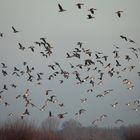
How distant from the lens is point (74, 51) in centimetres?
2262

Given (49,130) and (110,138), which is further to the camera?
(110,138)

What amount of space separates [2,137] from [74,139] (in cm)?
798

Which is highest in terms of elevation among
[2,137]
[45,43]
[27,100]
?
[45,43]

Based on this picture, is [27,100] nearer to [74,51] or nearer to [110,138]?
[74,51]

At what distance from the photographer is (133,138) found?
2580 cm

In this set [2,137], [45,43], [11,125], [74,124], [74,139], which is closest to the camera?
[2,137]

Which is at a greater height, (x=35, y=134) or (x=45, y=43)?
(x=45, y=43)

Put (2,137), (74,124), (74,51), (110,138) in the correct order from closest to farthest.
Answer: (2,137) → (74,51) → (110,138) → (74,124)

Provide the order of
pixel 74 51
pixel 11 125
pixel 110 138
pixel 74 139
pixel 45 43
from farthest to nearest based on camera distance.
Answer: pixel 110 138, pixel 74 139, pixel 74 51, pixel 45 43, pixel 11 125

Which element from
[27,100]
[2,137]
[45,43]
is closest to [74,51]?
[45,43]

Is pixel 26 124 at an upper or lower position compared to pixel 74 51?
lower

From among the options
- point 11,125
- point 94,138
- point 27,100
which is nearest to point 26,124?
point 11,125

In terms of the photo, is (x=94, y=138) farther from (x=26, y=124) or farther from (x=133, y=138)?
(x=26, y=124)

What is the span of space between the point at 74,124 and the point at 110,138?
42.6 ft
